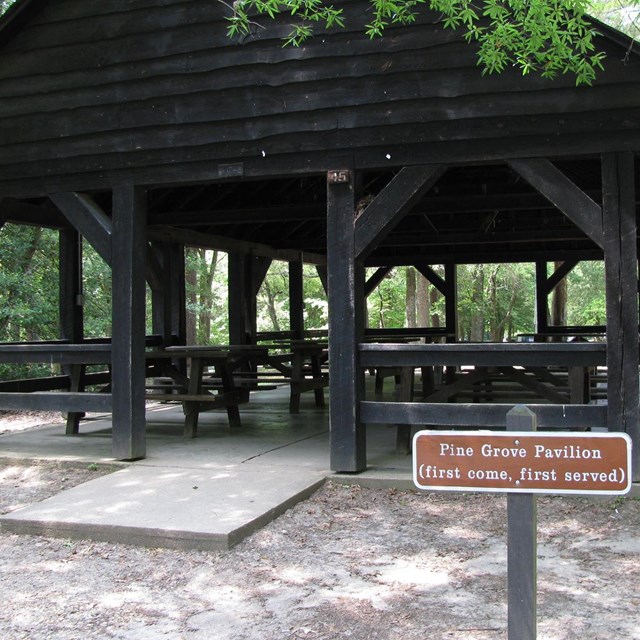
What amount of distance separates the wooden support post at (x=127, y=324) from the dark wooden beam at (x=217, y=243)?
3.33 m

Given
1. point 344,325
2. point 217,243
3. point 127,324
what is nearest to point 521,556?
point 344,325

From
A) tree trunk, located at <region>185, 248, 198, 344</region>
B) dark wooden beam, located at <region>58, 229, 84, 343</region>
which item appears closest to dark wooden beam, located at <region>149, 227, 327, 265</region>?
dark wooden beam, located at <region>58, 229, 84, 343</region>

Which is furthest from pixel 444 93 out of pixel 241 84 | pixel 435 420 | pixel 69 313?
pixel 69 313

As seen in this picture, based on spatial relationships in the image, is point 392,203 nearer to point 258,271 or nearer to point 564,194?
point 564,194

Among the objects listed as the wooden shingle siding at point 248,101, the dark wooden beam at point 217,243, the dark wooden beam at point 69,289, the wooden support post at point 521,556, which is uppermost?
the wooden shingle siding at point 248,101

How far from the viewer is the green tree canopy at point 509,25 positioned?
203 inches

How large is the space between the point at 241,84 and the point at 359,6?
124 cm

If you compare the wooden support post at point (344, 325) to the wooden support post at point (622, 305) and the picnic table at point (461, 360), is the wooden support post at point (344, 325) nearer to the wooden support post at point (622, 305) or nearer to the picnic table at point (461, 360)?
the picnic table at point (461, 360)

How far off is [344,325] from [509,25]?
2.75 m

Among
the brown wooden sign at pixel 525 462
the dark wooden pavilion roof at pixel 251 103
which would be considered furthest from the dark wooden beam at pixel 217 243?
the brown wooden sign at pixel 525 462

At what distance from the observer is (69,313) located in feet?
35.4

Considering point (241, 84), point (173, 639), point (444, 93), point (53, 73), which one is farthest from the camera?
point (53, 73)

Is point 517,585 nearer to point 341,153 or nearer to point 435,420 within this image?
point 435,420

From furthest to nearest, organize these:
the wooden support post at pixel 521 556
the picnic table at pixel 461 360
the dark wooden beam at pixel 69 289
Result: the dark wooden beam at pixel 69 289 < the picnic table at pixel 461 360 < the wooden support post at pixel 521 556
